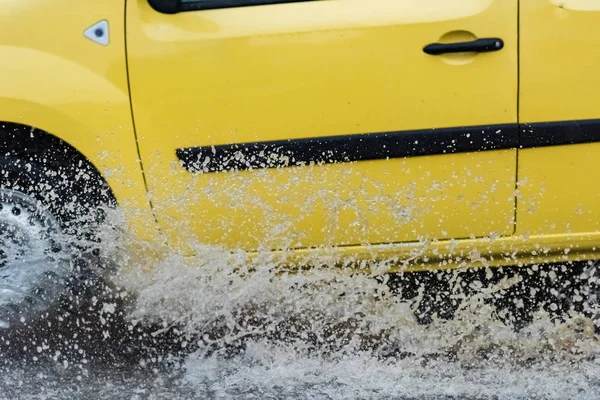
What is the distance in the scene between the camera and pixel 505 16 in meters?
3.19

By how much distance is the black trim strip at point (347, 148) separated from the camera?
328cm

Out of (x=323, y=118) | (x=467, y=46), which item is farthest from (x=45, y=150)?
(x=467, y=46)

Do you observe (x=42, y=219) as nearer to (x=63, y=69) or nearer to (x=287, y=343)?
(x=63, y=69)

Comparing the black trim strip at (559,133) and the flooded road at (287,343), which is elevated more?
the black trim strip at (559,133)

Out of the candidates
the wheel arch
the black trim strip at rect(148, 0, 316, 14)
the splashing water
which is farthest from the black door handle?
the wheel arch

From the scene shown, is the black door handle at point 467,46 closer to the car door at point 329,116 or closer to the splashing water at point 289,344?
the car door at point 329,116

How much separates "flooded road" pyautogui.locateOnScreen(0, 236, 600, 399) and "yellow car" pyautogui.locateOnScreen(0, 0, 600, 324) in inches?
9.0

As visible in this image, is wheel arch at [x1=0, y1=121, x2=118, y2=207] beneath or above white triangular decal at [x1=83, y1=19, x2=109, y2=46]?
beneath

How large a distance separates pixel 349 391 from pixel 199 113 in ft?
3.60

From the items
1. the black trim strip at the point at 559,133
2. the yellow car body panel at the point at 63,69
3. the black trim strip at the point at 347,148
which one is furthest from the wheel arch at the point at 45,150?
the black trim strip at the point at 559,133

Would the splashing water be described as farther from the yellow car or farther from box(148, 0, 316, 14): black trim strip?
box(148, 0, 316, 14): black trim strip

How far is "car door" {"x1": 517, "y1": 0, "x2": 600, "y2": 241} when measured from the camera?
3.19 meters

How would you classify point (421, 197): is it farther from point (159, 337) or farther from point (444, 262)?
point (159, 337)

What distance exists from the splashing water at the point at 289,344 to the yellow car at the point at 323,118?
0.19 meters
